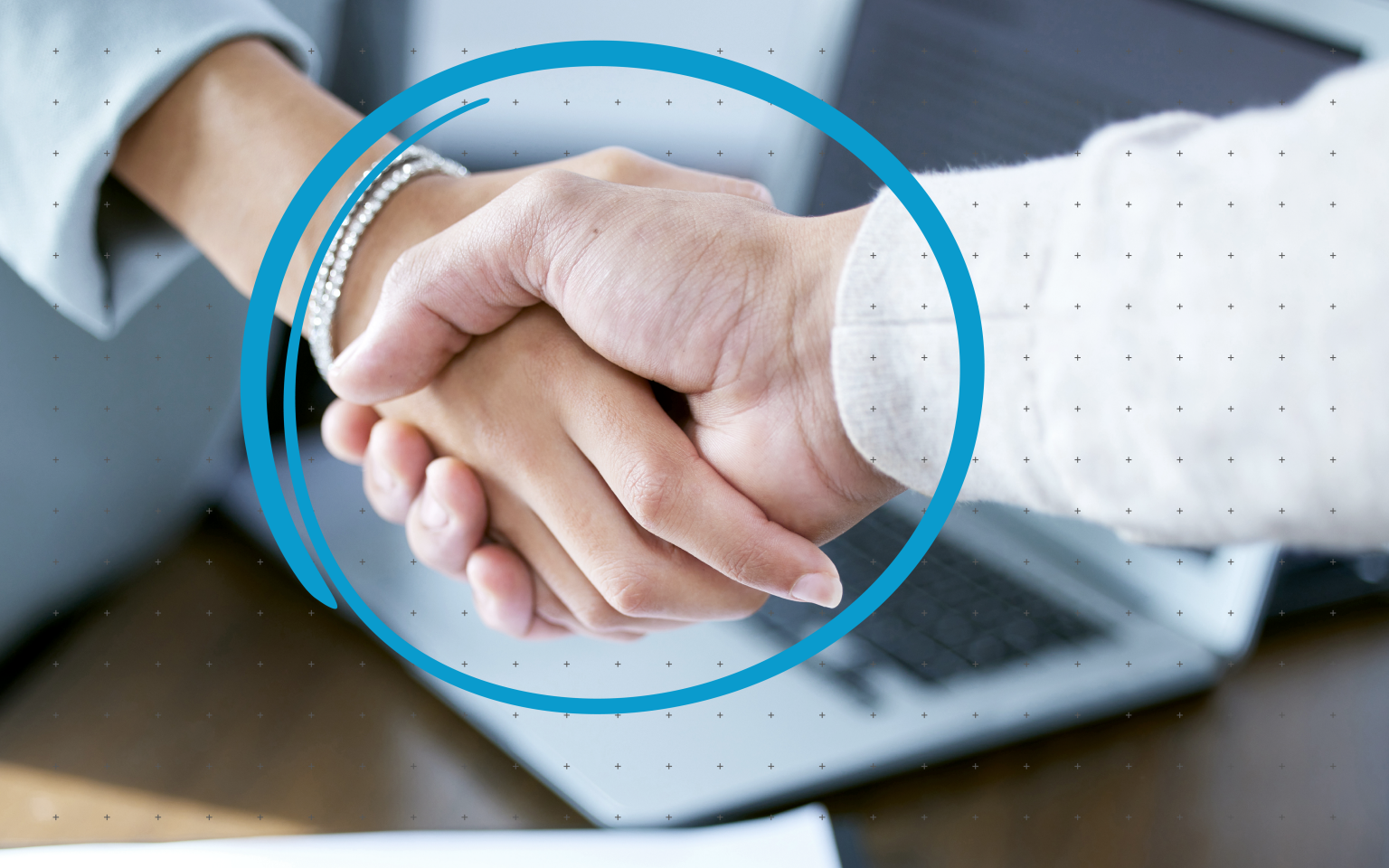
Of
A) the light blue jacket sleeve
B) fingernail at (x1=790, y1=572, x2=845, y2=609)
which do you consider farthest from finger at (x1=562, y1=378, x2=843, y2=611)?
the light blue jacket sleeve

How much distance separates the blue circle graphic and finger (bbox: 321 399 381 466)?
12 millimetres

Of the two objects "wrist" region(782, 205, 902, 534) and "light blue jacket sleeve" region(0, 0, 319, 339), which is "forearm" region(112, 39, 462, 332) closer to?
"light blue jacket sleeve" region(0, 0, 319, 339)

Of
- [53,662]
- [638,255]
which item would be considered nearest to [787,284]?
[638,255]

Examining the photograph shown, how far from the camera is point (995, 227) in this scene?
17 cm

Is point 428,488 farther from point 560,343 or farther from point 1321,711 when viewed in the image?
point 1321,711

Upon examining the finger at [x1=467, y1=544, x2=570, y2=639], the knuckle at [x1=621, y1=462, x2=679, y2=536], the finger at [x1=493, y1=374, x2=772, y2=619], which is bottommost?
the finger at [x1=467, y1=544, x2=570, y2=639]

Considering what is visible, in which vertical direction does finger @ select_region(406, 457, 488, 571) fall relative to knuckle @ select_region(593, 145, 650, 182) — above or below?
below

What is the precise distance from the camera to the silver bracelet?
25 cm

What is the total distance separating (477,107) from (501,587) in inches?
6.3

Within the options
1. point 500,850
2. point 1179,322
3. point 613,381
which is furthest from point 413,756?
point 1179,322

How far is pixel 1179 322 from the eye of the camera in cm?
15

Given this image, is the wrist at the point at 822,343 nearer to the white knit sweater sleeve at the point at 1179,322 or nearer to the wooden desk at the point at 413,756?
the white knit sweater sleeve at the point at 1179,322

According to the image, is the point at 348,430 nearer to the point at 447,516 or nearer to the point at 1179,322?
the point at 447,516
